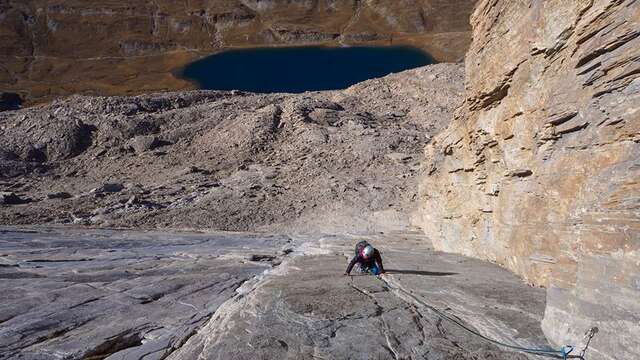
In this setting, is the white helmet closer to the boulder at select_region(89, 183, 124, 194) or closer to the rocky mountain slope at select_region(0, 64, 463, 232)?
the rocky mountain slope at select_region(0, 64, 463, 232)

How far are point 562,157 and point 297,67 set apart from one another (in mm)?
56923

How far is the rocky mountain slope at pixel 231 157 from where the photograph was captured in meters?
25.1

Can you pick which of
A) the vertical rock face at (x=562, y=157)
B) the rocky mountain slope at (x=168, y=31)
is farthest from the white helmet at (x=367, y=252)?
the rocky mountain slope at (x=168, y=31)

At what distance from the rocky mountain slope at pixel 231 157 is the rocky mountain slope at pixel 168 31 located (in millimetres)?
28965

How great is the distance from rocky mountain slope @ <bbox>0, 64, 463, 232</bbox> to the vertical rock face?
36.5 feet

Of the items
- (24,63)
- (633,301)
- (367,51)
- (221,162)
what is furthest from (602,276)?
(24,63)

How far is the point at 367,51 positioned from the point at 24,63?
2335 inches

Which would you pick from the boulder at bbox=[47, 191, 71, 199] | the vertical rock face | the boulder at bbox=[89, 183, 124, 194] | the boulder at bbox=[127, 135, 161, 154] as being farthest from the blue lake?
the vertical rock face

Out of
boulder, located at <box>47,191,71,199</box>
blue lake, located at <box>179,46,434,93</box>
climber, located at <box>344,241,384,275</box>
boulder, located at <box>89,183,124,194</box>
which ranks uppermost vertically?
blue lake, located at <box>179,46,434,93</box>

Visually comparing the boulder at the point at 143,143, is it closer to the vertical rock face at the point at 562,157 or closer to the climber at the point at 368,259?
the vertical rock face at the point at 562,157

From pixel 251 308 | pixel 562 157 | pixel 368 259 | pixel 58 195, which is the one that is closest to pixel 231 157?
pixel 58 195

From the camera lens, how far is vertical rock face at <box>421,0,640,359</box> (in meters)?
6.32

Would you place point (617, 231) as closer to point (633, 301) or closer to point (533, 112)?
point (633, 301)

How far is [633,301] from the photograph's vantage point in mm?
5918
